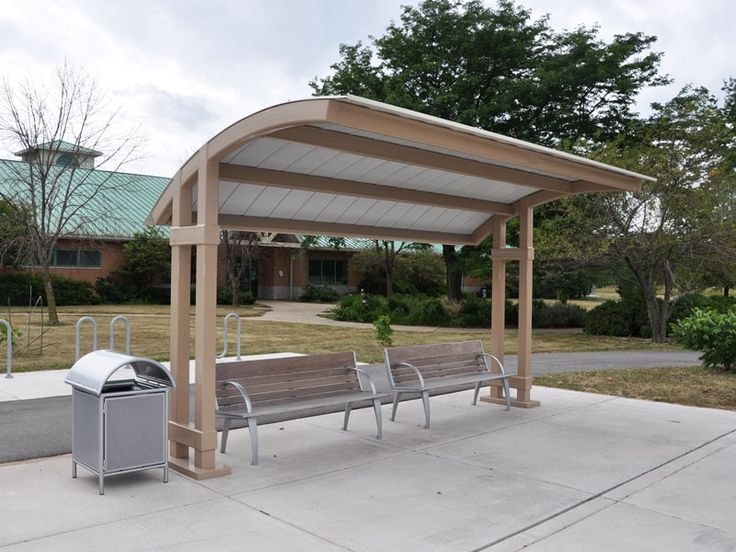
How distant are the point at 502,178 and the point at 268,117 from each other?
3.37 metres

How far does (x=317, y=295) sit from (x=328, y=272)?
3.05 meters

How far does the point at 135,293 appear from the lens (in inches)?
1318

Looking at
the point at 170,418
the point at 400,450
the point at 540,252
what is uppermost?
the point at 540,252

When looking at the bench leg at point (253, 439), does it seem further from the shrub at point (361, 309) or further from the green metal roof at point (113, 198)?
the green metal roof at point (113, 198)

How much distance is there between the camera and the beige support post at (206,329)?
5934mm

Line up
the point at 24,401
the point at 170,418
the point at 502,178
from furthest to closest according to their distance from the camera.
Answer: the point at 24,401 < the point at 502,178 < the point at 170,418

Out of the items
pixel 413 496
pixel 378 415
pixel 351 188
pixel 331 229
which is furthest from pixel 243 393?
pixel 331 229

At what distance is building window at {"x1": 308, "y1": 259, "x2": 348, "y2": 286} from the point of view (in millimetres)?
41219

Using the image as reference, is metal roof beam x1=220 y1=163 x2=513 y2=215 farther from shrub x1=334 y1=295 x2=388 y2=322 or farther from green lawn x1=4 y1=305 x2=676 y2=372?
shrub x1=334 y1=295 x2=388 y2=322

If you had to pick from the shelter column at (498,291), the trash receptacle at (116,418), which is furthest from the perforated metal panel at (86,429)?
the shelter column at (498,291)

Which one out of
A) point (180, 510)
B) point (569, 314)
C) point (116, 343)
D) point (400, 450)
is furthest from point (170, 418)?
point (569, 314)

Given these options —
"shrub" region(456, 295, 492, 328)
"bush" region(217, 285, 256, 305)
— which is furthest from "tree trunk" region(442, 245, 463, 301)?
"bush" region(217, 285, 256, 305)

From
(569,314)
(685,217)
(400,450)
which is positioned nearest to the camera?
(400,450)

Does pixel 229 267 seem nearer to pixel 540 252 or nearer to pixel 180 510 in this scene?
pixel 540 252
